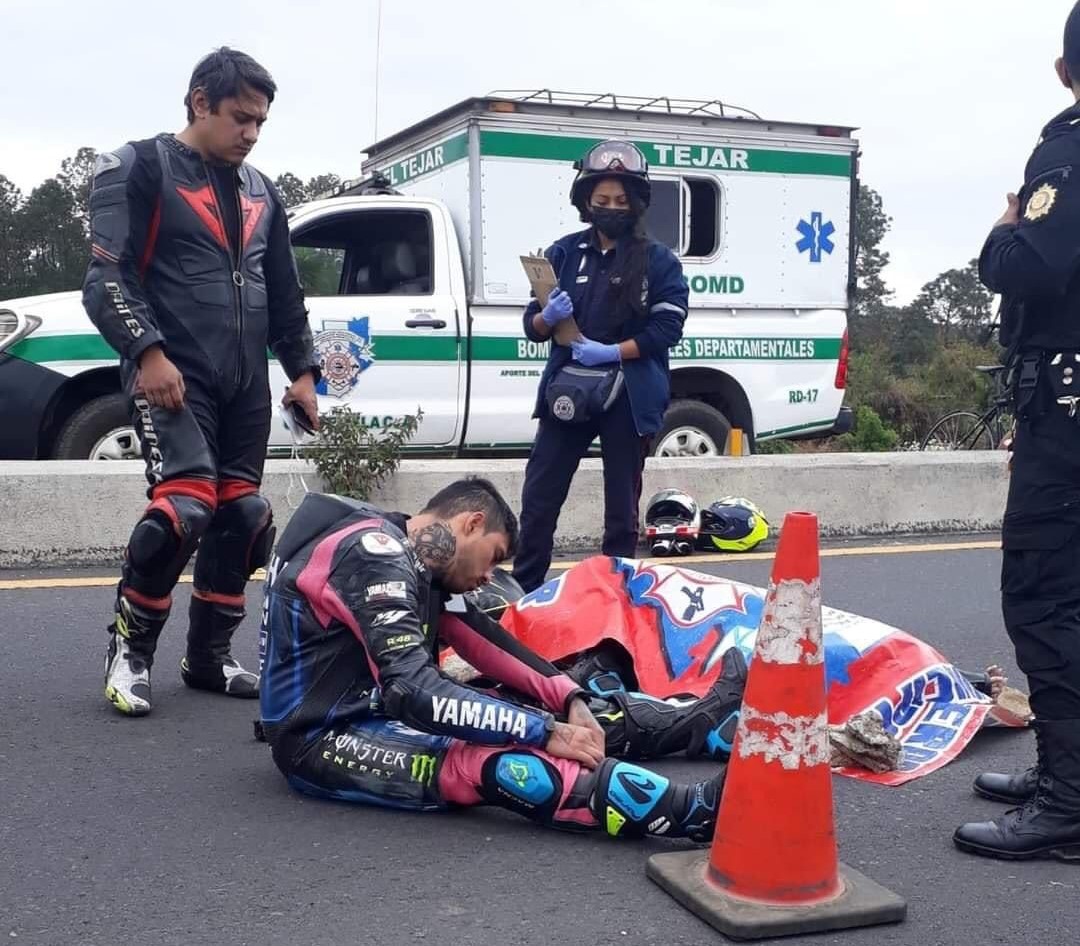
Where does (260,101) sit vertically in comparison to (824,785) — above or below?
above

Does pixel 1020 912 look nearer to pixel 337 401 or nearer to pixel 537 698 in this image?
pixel 537 698

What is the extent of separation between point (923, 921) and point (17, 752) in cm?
244

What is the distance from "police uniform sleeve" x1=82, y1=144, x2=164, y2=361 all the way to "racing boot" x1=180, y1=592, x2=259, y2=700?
0.89 metres

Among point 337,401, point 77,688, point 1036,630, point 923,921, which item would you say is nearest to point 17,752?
point 77,688

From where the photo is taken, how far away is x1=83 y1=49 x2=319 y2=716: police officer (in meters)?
3.95

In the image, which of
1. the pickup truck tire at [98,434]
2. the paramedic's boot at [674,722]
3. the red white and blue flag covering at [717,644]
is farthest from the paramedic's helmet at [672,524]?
the paramedic's boot at [674,722]

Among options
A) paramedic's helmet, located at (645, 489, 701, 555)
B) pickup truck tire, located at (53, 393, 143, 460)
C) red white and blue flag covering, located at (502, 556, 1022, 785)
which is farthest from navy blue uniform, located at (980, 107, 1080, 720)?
pickup truck tire, located at (53, 393, 143, 460)

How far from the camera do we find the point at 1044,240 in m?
2.90

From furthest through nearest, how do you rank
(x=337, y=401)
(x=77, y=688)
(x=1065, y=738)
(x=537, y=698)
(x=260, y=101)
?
1. (x=337, y=401)
2. (x=77, y=688)
3. (x=260, y=101)
4. (x=537, y=698)
5. (x=1065, y=738)

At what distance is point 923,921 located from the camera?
276 cm

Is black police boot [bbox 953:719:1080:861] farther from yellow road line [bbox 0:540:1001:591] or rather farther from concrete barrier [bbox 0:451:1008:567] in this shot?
concrete barrier [bbox 0:451:1008:567]

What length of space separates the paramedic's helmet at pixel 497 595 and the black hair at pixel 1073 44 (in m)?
2.35

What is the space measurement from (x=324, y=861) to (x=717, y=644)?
1.58 metres

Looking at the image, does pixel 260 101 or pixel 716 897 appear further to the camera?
pixel 260 101
